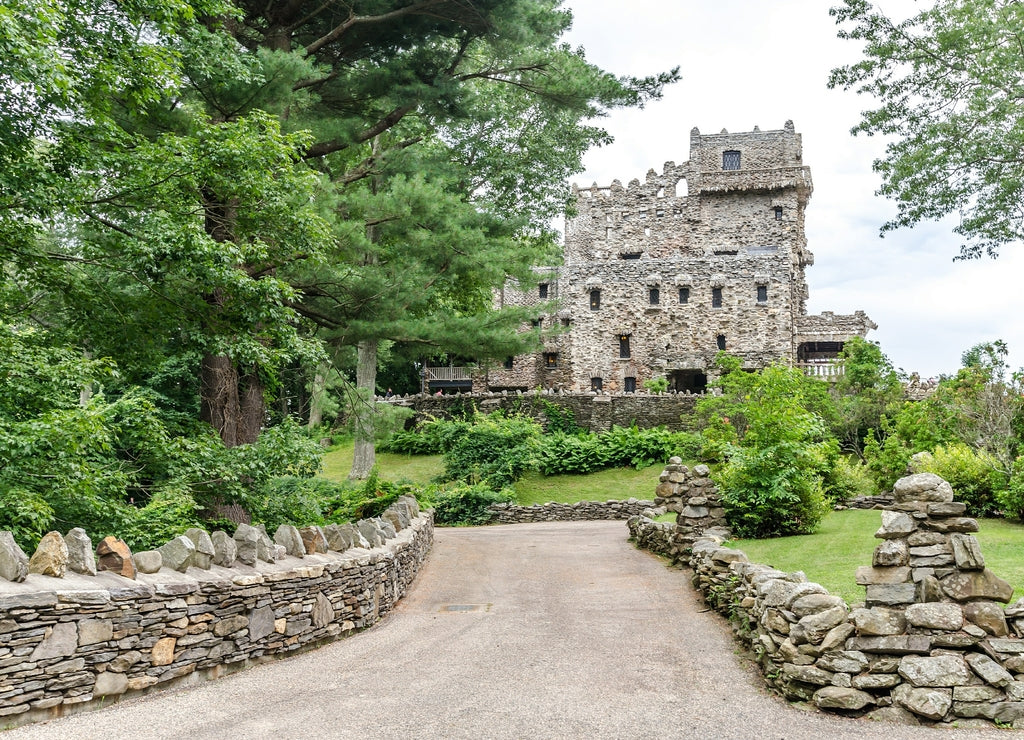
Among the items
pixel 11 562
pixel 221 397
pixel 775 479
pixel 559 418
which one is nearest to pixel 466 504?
pixel 559 418

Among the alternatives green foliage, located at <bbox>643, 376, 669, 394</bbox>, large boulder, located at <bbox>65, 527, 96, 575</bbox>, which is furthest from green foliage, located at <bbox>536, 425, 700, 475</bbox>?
large boulder, located at <bbox>65, 527, 96, 575</bbox>

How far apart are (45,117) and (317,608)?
668 centimetres

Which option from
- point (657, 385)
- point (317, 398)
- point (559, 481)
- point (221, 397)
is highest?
point (657, 385)

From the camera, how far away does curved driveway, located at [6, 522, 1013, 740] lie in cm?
620

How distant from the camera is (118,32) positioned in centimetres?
996

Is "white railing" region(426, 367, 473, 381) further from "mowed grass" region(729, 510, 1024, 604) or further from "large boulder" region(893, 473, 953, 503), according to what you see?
"large boulder" region(893, 473, 953, 503)

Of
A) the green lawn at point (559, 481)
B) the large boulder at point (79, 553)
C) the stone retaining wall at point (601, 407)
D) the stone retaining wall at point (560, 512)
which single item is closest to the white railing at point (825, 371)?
the stone retaining wall at point (601, 407)

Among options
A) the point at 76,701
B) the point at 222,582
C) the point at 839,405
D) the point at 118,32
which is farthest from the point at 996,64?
the point at 76,701

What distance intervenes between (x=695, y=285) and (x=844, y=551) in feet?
117

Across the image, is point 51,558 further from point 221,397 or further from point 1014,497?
point 1014,497

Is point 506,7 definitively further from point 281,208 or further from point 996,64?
point 996,64

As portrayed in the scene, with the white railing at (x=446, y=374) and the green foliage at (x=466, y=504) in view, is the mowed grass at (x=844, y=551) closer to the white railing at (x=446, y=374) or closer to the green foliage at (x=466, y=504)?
the green foliage at (x=466, y=504)

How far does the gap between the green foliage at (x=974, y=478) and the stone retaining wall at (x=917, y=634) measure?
31.8 feet

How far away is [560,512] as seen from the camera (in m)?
25.7
